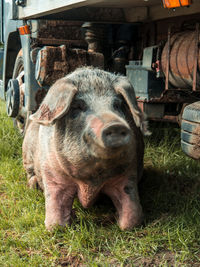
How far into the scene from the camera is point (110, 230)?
9.01 feet

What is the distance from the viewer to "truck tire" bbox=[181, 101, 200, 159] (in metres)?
2.36

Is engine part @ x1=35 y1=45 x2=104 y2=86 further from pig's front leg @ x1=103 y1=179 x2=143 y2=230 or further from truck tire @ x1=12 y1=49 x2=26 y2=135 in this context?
pig's front leg @ x1=103 y1=179 x2=143 y2=230

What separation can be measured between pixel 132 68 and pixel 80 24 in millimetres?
919

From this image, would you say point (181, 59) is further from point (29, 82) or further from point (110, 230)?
point (29, 82)

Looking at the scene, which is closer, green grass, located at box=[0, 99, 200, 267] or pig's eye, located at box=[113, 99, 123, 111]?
green grass, located at box=[0, 99, 200, 267]

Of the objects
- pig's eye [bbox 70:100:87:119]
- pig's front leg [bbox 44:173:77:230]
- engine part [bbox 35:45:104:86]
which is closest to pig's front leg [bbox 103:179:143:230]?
pig's front leg [bbox 44:173:77:230]

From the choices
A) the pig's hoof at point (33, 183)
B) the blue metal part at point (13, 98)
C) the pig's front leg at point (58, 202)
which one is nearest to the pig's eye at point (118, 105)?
the pig's front leg at point (58, 202)

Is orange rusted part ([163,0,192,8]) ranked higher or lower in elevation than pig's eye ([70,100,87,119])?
higher

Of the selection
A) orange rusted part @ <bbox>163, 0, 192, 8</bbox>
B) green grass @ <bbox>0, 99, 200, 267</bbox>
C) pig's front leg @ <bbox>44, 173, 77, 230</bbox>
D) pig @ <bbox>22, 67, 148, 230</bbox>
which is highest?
orange rusted part @ <bbox>163, 0, 192, 8</bbox>

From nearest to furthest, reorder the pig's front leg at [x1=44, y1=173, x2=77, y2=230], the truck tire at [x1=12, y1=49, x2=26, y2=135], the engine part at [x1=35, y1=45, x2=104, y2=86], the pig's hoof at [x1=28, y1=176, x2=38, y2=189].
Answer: the pig's front leg at [x1=44, y1=173, x2=77, y2=230], the pig's hoof at [x1=28, y1=176, x2=38, y2=189], the engine part at [x1=35, y1=45, x2=104, y2=86], the truck tire at [x1=12, y1=49, x2=26, y2=135]

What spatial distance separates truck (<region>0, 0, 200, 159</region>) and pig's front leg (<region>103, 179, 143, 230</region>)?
92cm

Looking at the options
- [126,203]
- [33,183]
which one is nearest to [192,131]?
[126,203]

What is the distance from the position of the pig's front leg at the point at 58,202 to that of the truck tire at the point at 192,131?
87cm

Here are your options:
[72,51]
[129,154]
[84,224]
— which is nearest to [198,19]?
[72,51]
